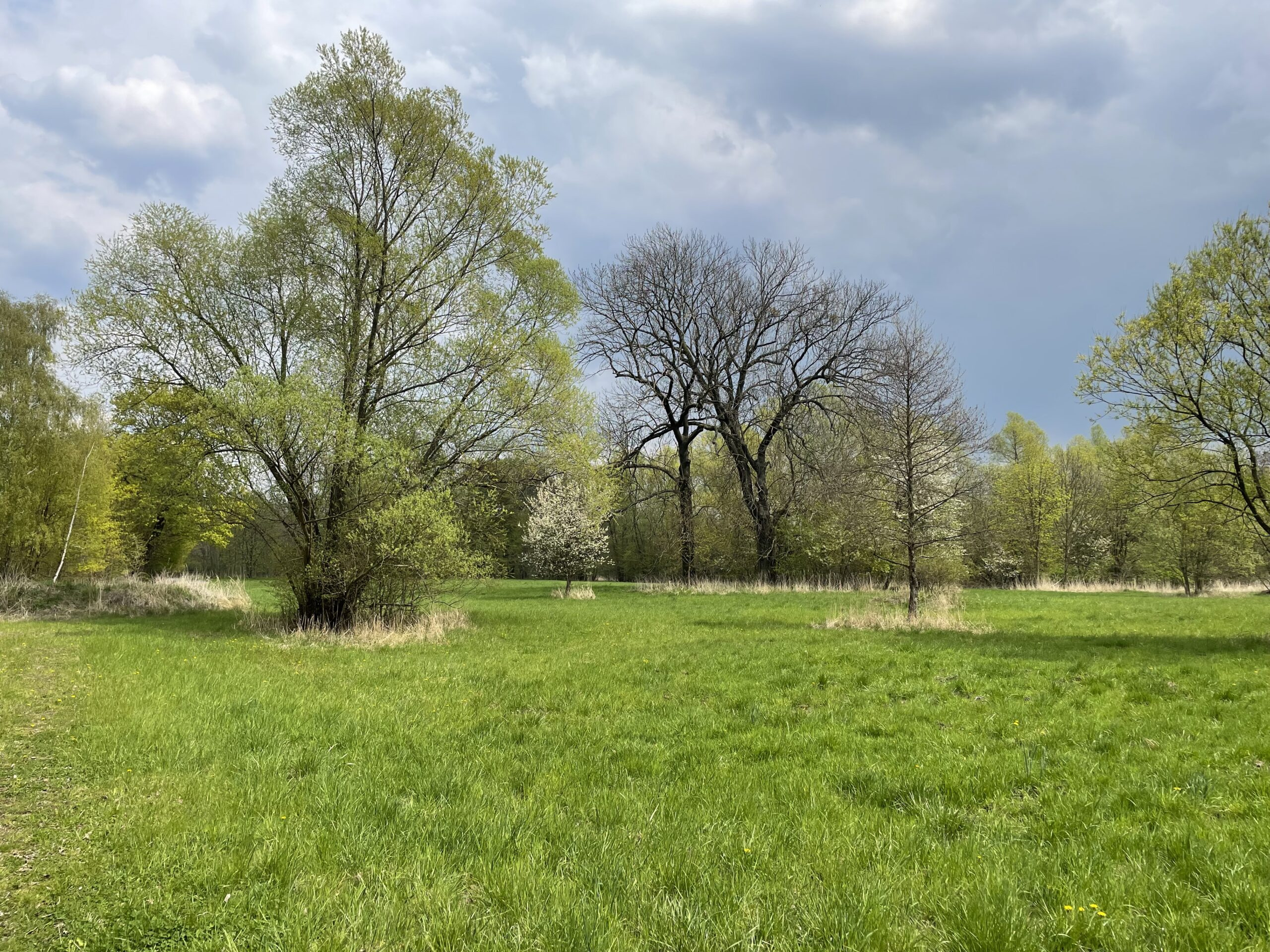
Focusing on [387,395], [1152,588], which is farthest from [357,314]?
[1152,588]

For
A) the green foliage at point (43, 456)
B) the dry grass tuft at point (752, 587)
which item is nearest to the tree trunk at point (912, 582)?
the dry grass tuft at point (752, 587)

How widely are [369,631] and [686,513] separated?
18.6 meters

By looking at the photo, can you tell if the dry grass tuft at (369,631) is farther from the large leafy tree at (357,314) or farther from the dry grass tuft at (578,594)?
the dry grass tuft at (578,594)

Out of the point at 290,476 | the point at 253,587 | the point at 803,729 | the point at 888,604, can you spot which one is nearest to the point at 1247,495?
the point at 888,604

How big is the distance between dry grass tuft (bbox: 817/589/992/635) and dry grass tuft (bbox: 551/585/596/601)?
41.4 ft

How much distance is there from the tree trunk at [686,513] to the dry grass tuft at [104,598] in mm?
18553

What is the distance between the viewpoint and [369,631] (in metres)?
13.6

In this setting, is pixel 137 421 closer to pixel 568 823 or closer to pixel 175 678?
pixel 175 678

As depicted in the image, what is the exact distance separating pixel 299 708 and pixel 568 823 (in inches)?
177

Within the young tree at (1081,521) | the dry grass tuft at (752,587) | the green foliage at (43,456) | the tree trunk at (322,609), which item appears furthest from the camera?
the young tree at (1081,521)

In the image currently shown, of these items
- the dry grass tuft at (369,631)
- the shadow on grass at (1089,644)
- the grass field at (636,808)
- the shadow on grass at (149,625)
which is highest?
the grass field at (636,808)

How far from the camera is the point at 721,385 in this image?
29531 mm

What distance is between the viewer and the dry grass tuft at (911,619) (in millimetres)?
13906

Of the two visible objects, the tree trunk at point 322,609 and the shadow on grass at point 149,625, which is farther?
the tree trunk at point 322,609
